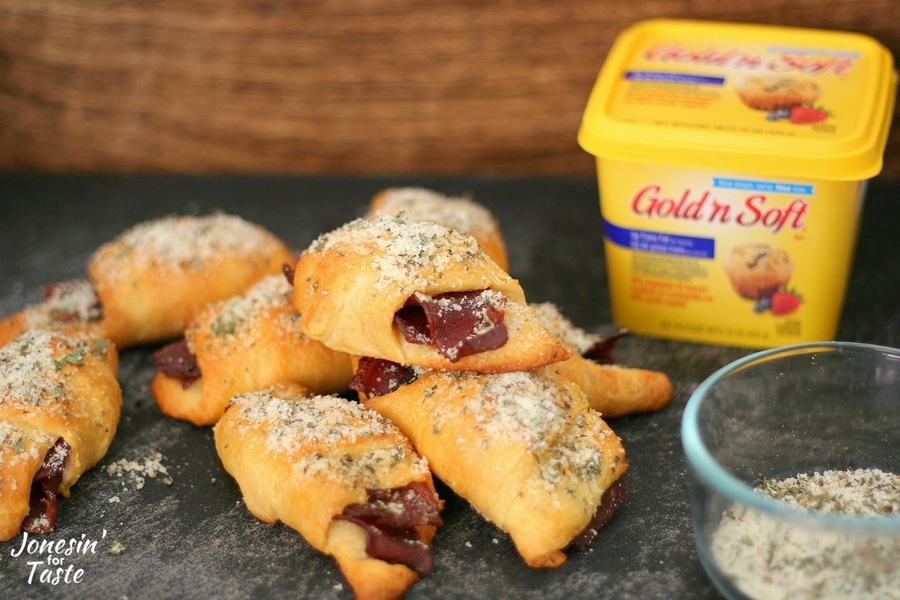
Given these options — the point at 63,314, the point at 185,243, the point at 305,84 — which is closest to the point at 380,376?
the point at 185,243

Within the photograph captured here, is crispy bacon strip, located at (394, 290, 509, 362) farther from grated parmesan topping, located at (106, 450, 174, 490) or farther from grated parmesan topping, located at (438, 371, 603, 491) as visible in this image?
grated parmesan topping, located at (106, 450, 174, 490)

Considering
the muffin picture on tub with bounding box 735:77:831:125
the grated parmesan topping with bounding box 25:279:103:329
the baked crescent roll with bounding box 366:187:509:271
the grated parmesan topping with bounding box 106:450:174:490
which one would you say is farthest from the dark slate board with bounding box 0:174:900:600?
the muffin picture on tub with bounding box 735:77:831:125

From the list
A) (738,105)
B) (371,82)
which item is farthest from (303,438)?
(371,82)

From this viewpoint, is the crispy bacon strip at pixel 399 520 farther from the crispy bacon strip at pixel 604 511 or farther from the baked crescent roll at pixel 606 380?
the baked crescent roll at pixel 606 380

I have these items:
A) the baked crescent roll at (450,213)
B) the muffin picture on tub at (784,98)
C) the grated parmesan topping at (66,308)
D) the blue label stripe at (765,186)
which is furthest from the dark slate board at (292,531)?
the muffin picture on tub at (784,98)

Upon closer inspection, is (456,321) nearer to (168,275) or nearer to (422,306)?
(422,306)

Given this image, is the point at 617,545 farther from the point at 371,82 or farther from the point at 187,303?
the point at 371,82
